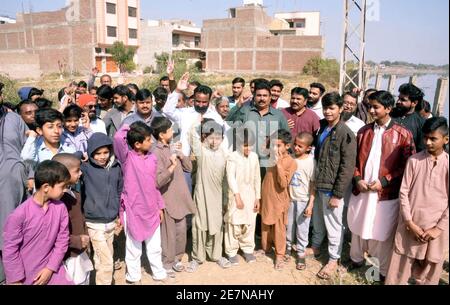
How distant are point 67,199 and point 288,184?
7.60 ft

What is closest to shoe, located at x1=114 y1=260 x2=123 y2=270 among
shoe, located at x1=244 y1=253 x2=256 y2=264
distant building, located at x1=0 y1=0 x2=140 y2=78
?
shoe, located at x1=244 y1=253 x2=256 y2=264

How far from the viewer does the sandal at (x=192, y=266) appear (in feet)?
12.3

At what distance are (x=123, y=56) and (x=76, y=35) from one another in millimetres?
6496

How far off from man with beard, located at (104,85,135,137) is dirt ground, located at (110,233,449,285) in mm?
1716

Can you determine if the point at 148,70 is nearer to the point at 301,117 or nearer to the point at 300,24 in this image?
the point at 300,24

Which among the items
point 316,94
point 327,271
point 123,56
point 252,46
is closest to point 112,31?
point 123,56

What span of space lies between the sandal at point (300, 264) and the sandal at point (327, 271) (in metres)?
0.20

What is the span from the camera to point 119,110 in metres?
4.34

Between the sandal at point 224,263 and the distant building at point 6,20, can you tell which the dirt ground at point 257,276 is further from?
the distant building at point 6,20

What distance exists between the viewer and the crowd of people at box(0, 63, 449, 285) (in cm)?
274

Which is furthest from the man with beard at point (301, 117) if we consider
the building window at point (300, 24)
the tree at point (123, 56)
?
the building window at point (300, 24)

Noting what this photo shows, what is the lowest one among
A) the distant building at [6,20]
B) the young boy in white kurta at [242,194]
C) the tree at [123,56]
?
the young boy in white kurta at [242,194]

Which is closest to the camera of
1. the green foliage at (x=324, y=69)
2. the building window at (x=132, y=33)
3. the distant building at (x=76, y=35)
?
the green foliage at (x=324, y=69)
